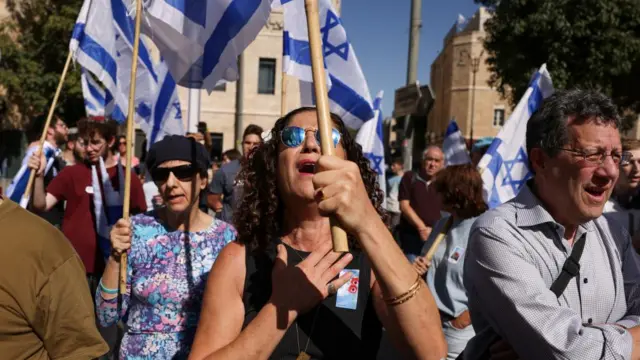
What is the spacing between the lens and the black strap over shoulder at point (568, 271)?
2.22m

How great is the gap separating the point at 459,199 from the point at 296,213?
8.51 ft

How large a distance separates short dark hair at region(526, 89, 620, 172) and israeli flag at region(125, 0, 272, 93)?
6.02ft

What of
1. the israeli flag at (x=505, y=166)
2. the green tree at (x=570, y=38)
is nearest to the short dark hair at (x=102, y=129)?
the israeli flag at (x=505, y=166)

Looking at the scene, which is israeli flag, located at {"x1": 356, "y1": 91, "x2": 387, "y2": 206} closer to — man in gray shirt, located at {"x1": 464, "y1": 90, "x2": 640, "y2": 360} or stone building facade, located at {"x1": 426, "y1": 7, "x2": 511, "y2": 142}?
man in gray shirt, located at {"x1": 464, "y1": 90, "x2": 640, "y2": 360}

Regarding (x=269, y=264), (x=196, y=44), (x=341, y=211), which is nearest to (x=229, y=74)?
(x=196, y=44)

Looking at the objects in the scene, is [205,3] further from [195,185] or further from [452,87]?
[452,87]

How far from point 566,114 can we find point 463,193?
2.51 meters

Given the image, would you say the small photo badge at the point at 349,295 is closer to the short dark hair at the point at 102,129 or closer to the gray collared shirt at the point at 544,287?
the gray collared shirt at the point at 544,287

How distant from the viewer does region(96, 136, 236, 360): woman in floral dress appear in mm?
3156

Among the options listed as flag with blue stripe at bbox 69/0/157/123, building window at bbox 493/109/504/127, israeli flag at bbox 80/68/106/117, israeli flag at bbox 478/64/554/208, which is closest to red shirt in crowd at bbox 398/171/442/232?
israeli flag at bbox 478/64/554/208

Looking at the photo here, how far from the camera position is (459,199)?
4801 millimetres

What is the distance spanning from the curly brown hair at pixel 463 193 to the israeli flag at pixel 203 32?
5.67ft

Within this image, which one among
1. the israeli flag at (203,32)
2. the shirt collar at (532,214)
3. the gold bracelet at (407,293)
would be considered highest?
the israeli flag at (203,32)

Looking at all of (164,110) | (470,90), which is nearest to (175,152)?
(164,110)
